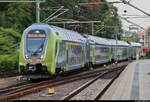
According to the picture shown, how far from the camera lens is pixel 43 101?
36.1 ft

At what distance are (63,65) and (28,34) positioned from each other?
3.41 metres

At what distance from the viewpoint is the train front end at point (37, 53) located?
17031 millimetres

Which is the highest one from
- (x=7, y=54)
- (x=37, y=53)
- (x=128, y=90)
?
(x=37, y=53)

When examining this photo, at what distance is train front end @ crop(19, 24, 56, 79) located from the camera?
1703cm

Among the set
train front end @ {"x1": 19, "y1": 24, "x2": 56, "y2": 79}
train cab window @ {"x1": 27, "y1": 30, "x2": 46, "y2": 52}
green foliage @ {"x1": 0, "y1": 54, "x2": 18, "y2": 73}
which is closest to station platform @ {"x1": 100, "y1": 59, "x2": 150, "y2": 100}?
train front end @ {"x1": 19, "y1": 24, "x2": 56, "y2": 79}

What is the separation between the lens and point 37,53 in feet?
56.1

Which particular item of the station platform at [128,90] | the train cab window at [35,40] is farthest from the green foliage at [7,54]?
the station platform at [128,90]

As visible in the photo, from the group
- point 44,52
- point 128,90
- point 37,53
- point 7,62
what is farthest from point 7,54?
point 128,90

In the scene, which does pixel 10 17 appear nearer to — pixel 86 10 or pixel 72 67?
pixel 86 10

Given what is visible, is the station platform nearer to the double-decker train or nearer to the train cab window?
the double-decker train

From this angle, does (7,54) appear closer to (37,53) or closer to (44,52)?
(37,53)

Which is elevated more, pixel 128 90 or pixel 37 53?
pixel 37 53

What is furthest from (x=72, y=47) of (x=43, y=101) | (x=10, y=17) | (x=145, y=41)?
(x=145, y=41)

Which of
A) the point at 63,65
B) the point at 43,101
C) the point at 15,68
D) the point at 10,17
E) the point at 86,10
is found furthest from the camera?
the point at 86,10
